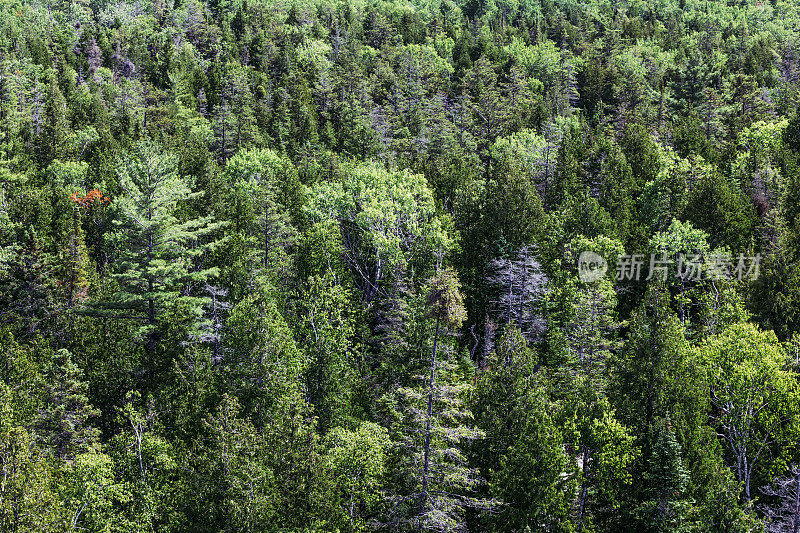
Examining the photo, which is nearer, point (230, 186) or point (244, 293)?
point (244, 293)

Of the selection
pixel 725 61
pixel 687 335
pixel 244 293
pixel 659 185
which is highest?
pixel 725 61

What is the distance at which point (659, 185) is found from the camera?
64.7m

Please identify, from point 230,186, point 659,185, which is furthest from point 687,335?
point 230,186

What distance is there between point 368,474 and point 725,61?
11324 cm

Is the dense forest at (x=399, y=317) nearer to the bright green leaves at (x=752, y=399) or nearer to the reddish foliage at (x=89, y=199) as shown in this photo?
the bright green leaves at (x=752, y=399)

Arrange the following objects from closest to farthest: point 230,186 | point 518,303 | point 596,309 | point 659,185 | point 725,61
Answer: point 596,309 < point 518,303 < point 659,185 < point 230,186 < point 725,61

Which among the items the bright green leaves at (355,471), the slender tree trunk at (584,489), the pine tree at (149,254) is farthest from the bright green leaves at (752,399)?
the pine tree at (149,254)

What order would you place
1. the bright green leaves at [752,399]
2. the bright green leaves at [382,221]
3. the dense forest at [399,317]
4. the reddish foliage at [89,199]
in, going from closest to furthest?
the dense forest at [399,317] → the bright green leaves at [752,399] → the bright green leaves at [382,221] → the reddish foliage at [89,199]

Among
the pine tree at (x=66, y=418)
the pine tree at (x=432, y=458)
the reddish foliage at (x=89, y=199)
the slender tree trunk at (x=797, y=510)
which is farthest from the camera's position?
the reddish foliage at (x=89, y=199)

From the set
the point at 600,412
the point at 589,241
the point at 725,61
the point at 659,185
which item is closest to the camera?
the point at 600,412

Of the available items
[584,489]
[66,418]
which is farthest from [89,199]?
[584,489]

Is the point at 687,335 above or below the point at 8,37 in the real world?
below

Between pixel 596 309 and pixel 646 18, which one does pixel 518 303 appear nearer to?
pixel 596 309

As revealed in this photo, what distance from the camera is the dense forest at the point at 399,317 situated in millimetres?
33625
